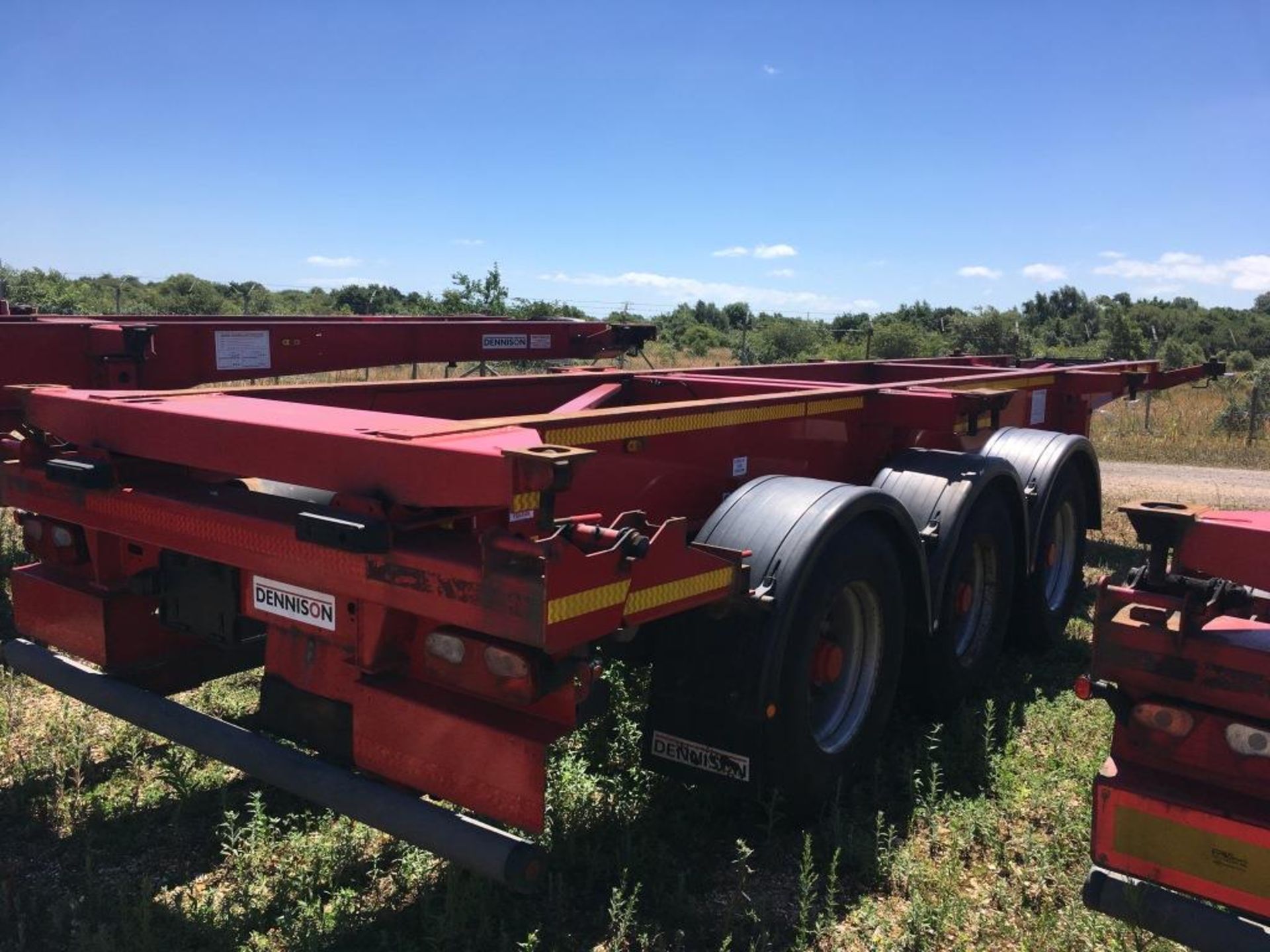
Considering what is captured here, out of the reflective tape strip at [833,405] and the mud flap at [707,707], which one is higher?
the reflective tape strip at [833,405]

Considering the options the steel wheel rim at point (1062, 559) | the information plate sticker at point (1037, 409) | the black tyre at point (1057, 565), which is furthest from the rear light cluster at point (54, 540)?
the information plate sticker at point (1037, 409)

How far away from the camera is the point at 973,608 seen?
16.5 feet

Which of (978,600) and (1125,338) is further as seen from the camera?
(1125,338)

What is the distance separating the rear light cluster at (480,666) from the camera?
257cm

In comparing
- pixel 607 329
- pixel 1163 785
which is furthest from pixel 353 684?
pixel 607 329

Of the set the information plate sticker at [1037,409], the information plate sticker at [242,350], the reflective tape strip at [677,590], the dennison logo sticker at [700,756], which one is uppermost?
the information plate sticker at [242,350]

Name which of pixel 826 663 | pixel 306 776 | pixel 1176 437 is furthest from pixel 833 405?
pixel 1176 437

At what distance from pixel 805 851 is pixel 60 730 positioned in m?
3.19

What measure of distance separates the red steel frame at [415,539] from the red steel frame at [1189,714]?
113 centimetres

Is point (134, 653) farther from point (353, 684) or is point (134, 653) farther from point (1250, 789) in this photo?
point (1250, 789)

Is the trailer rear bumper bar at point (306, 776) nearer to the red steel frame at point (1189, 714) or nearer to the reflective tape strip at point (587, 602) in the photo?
the reflective tape strip at point (587, 602)

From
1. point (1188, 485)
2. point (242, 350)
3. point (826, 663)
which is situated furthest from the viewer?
point (1188, 485)

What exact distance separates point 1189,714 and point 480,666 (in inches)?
68.7

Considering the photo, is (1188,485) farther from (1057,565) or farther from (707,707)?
(707,707)
